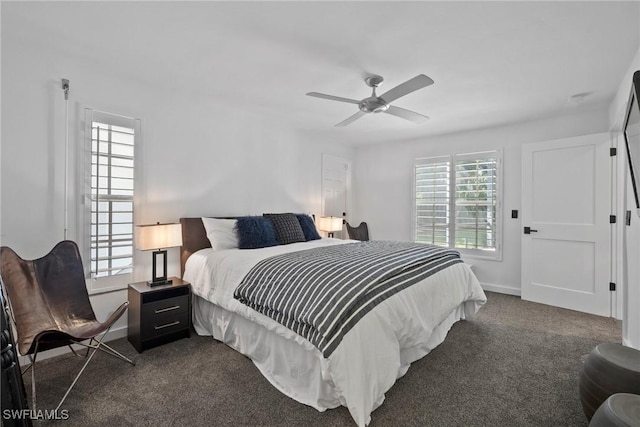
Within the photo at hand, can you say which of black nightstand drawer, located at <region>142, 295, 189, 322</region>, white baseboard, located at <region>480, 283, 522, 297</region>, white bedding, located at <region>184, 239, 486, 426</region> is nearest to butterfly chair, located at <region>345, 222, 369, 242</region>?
white baseboard, located at <region>480, 283, 522, 297</region>

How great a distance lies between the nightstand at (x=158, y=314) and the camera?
2.51 m

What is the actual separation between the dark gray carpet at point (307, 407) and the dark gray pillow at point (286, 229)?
1.34 metres

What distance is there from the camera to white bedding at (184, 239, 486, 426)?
1.61m

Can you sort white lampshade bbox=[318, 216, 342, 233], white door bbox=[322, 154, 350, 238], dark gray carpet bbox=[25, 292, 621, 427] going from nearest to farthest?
1. dark gray carpet bbox=[25, 292, 621, 427]
2. white lampshade bbox=[318, 216, 342, 233]
3. white door bbox=[322, 154, 350, 238]

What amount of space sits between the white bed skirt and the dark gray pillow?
3.63 feet

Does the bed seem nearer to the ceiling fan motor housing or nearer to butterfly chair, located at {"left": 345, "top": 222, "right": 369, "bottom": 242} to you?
the ceiling fan motor housing

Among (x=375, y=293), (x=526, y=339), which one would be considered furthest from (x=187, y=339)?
(x=526, y=339)

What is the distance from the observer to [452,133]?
15.4ft

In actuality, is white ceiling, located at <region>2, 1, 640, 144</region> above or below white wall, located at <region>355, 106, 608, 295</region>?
above

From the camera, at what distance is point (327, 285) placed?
1.85m

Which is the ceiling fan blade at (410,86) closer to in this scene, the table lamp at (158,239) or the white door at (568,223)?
the table lamp at (158,239)

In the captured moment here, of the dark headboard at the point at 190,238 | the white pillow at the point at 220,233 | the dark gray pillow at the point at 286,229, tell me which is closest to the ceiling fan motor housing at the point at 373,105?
the dark gray pillow at the point at 286,229

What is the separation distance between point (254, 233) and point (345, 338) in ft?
6.21

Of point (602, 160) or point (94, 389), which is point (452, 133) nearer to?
point (602, 160)
